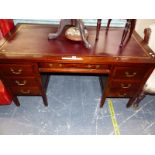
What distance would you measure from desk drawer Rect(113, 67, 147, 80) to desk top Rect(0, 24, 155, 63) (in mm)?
95

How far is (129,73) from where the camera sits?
133cm

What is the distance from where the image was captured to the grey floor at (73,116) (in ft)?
5.15

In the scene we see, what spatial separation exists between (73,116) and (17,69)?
0.79 metres

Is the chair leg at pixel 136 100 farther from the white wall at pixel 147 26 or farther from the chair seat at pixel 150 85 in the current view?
the white wall at pixel 147 26

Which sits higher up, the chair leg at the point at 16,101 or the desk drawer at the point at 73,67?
the desk drawer at the point at 73,67

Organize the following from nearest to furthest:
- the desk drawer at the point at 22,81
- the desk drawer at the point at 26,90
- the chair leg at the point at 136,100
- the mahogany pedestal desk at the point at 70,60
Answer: the mahogany pedestal desk at the point at 70,60 → the desk drawer at the point at 22,81 → the desk drawer at the point at 26,90 → the chair leg at the point at 136,100

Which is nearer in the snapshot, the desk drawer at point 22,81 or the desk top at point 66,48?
the desk top at point 66,48

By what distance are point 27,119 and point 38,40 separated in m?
0.85

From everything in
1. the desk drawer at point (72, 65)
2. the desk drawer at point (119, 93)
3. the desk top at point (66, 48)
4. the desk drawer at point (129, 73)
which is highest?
the desk top at point (66, 48)

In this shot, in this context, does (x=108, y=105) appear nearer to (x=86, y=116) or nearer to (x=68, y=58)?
(x=86, y=116)

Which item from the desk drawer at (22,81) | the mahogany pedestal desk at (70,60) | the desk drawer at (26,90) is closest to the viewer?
the mahogany pedestal desk at (70,60)

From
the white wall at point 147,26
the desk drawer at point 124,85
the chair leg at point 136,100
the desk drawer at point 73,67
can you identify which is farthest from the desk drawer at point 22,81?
the white wall at point 147,26

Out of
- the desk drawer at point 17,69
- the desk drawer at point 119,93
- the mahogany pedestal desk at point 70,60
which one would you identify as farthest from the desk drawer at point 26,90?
the desk drawer at point 119,93

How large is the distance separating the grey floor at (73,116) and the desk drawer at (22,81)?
407 millimetres
